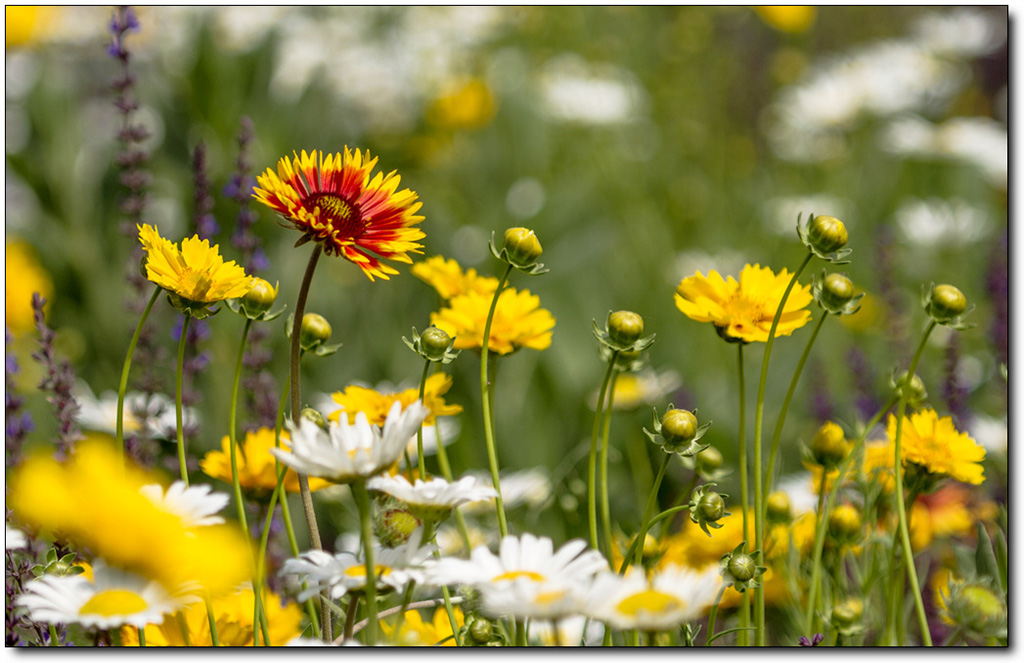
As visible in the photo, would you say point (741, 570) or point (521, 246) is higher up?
point (521, 246)

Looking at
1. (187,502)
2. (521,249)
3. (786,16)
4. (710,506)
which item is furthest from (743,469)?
(786,16)

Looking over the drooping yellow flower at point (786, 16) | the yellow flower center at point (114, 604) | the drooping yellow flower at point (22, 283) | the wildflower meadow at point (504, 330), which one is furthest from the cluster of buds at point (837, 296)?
the drooping yellow flower at point (786, 16)

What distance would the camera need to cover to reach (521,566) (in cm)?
36

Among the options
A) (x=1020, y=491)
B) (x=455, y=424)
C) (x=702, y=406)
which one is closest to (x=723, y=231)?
(x=702, y=406)

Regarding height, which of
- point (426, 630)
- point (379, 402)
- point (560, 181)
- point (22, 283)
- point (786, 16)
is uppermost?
point (786, 16)

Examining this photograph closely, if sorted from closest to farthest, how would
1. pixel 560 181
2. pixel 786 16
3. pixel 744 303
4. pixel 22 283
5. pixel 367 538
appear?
pixel 367 538, pixel 744 303, pixel 22 283, pixel 560 181, pixel 786 16

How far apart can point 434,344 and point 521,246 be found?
0.20ft

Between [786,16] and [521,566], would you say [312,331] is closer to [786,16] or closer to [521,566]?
[521,566]

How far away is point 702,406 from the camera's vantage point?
906 millimetres

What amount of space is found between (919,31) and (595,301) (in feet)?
4.70

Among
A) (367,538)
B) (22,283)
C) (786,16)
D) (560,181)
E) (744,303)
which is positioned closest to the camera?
(367,538)

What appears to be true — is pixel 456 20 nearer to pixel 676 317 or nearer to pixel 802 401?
pixel 676 317

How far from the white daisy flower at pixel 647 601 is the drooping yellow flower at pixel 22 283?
23.9 inches

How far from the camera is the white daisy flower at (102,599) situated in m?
0.33
